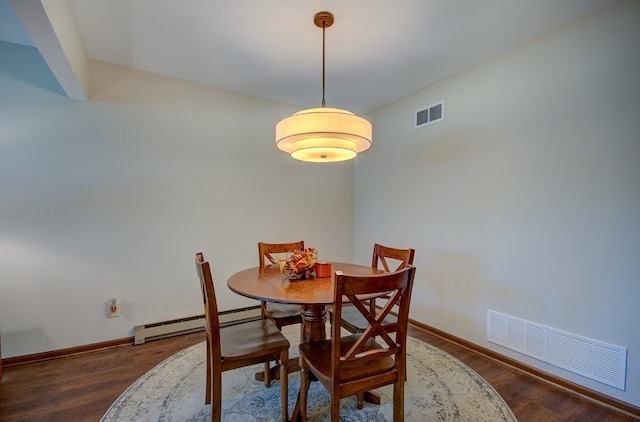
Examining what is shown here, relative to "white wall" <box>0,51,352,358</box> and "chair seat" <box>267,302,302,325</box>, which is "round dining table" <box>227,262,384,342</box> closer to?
"chair seat" <box>267,302,302,325</box>

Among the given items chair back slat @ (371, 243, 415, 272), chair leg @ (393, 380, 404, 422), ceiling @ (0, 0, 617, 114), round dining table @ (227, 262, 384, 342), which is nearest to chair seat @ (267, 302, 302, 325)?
round dining table @ (227, 262, 384, 342)

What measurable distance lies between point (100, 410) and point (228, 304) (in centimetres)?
148

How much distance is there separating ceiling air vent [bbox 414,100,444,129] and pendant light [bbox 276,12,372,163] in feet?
4.54

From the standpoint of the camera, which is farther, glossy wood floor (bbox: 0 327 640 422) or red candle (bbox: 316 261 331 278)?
red candle (bbox: 316 261 331 278)

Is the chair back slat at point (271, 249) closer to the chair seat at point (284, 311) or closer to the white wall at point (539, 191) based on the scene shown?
the chair seat at point (284, 311)

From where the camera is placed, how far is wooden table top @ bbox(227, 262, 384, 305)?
5.09 feet

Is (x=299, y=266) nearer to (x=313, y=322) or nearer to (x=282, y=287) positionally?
(x=282, y=287)

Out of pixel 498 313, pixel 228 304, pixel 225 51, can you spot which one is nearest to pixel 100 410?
pixel 228 304

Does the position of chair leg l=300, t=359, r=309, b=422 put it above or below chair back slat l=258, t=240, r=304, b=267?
below

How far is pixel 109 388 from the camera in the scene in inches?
80.7

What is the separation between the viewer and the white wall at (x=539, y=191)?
1.87 meters

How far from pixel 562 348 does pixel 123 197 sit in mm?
3732

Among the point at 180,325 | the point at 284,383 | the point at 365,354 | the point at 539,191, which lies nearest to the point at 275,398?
the point at 284,383

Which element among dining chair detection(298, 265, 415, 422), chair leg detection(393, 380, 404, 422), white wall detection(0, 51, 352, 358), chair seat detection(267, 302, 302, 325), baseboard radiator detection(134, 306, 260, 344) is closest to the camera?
dining chair detection(298, 265, 415, 422)
